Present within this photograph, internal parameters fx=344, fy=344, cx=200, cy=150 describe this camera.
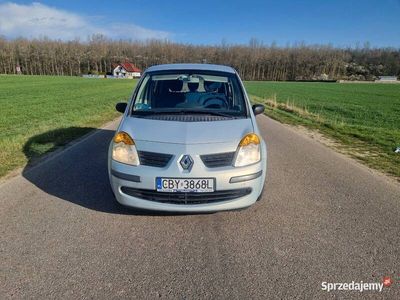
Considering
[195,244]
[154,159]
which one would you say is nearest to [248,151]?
[154,159]

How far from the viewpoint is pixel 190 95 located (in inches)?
205

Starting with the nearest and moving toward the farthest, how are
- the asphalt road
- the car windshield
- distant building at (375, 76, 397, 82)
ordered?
the asphalt road, the car windshield, distant building at (375, 76, 397, 82)

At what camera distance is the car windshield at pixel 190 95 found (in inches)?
188

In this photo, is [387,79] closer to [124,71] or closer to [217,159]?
[124,71]

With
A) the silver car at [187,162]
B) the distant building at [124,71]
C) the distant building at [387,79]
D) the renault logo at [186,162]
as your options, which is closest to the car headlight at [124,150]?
the silver car at [187,162]

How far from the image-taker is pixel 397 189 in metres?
5.56

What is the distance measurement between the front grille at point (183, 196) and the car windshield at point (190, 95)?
1203 millimetres

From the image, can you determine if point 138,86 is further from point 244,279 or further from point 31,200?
point 244,279

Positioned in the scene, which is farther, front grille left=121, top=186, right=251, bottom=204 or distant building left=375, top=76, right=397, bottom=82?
distant building left=375, top=76, right=397, bottom=82

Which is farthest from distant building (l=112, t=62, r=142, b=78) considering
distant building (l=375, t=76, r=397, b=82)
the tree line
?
distant building (l=375, t=76, r=397, b=82)

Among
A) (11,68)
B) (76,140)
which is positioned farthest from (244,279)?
(11,68)

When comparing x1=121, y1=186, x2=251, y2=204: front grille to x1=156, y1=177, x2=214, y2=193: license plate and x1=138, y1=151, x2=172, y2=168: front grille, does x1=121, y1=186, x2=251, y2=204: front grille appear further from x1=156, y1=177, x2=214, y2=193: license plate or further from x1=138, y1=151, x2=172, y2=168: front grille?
x1=138, y1=151, x2=172, y2=168: front grille

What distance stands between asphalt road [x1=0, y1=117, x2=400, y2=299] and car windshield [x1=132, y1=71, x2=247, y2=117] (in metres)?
1.38

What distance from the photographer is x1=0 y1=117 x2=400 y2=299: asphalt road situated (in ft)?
9.22
